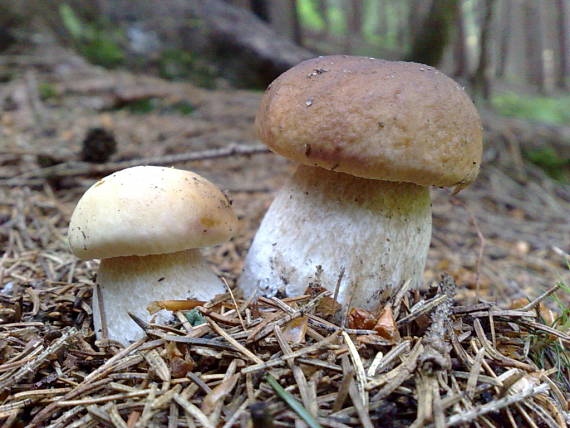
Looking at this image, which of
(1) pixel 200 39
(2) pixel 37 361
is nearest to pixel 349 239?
(2) pixel 37 361

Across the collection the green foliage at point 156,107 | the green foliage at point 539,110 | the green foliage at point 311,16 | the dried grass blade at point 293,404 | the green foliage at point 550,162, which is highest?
the dried grass blade at point 293,404

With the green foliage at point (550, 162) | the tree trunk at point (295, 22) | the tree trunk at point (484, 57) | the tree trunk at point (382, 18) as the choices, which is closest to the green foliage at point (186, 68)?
the tree trunk at point (295, 22)

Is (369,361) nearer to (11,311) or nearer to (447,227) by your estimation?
(11,311)

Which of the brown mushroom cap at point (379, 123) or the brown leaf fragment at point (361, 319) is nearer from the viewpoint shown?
the brown mushroom cap at point (379, 123)

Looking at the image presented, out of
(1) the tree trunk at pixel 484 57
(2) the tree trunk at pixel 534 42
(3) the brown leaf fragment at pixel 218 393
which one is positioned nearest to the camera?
(3) the brown leaf fragment at pixel 218 393

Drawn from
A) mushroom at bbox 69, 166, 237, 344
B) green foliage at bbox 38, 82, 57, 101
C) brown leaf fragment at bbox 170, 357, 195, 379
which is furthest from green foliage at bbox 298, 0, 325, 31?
brown leaf fragment at bbox 170, 357, 195, 379

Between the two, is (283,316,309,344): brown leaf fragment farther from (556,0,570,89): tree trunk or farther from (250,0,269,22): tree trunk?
(556,0,570,89): tree trunk

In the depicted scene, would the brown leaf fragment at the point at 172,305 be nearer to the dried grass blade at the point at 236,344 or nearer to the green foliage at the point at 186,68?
the dried grass blade at the point at 236,344

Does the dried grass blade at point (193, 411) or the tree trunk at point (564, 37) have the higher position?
the dried grass blade at point (193, 411)
